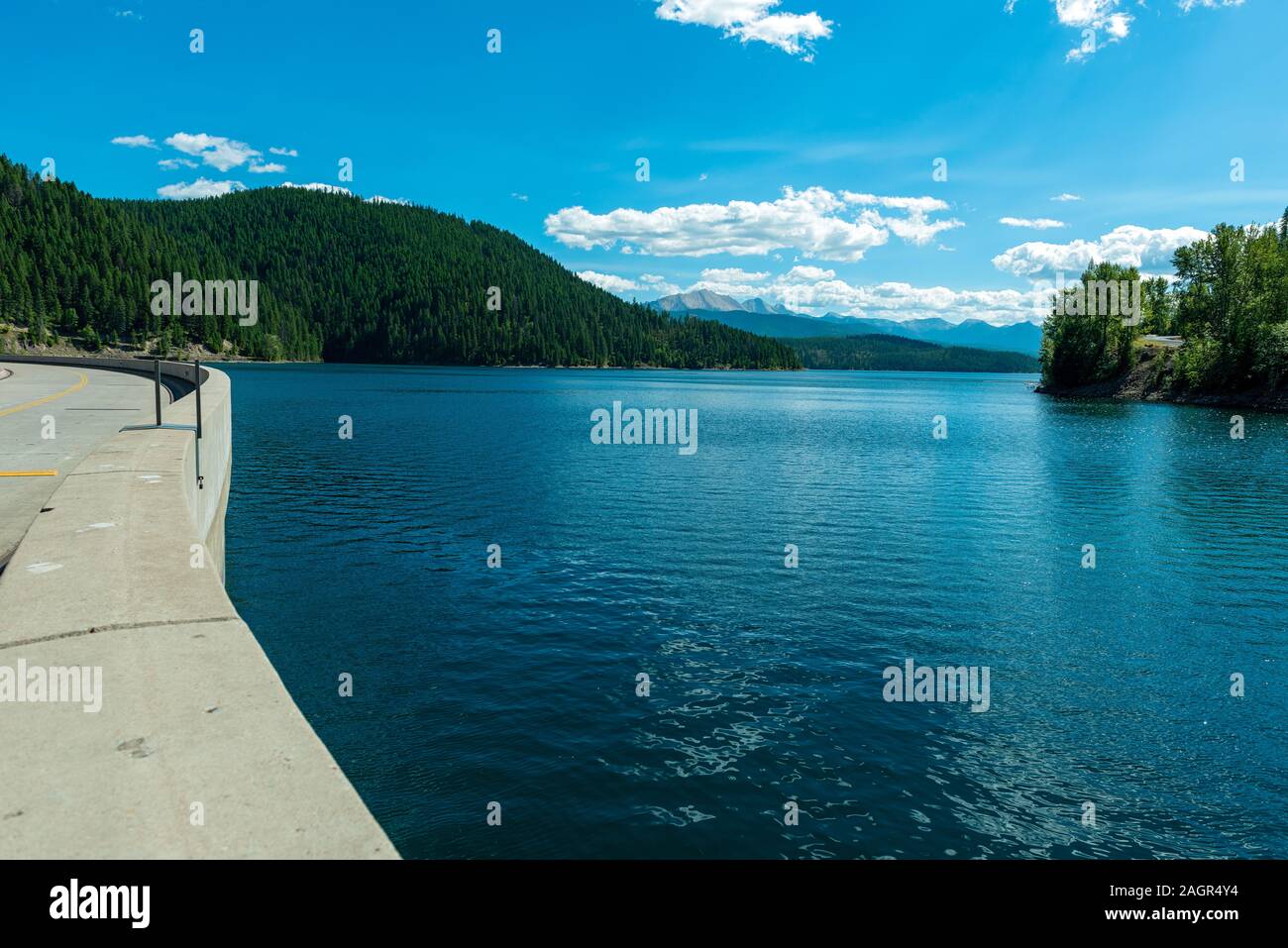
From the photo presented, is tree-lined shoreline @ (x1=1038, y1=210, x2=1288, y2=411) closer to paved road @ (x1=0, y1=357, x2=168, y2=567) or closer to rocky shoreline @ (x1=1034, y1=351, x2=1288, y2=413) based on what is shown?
rocky shoreline @ (x1=1034, y1=351, x2=1288, y2=413)

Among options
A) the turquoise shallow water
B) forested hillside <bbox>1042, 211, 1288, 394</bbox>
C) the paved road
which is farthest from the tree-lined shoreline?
the paved road

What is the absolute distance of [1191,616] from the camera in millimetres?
19312

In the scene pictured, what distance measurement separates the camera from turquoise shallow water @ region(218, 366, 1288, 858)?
10.4 m

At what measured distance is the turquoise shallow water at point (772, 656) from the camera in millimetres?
10391

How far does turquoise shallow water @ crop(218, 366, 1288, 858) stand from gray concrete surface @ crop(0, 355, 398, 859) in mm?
4053

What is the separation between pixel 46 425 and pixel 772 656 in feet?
80.9

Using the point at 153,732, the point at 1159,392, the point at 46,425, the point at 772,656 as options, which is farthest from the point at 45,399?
the point at 1159,392

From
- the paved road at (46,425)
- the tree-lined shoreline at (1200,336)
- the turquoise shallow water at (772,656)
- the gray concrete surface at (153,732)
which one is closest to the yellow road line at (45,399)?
the paved road at (46,425)

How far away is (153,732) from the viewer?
5.54 meters

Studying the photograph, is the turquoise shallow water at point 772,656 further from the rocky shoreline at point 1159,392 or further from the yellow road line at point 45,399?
the rocky shoreline at point 1159,392

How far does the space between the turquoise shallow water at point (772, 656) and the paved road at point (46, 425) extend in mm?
4700
